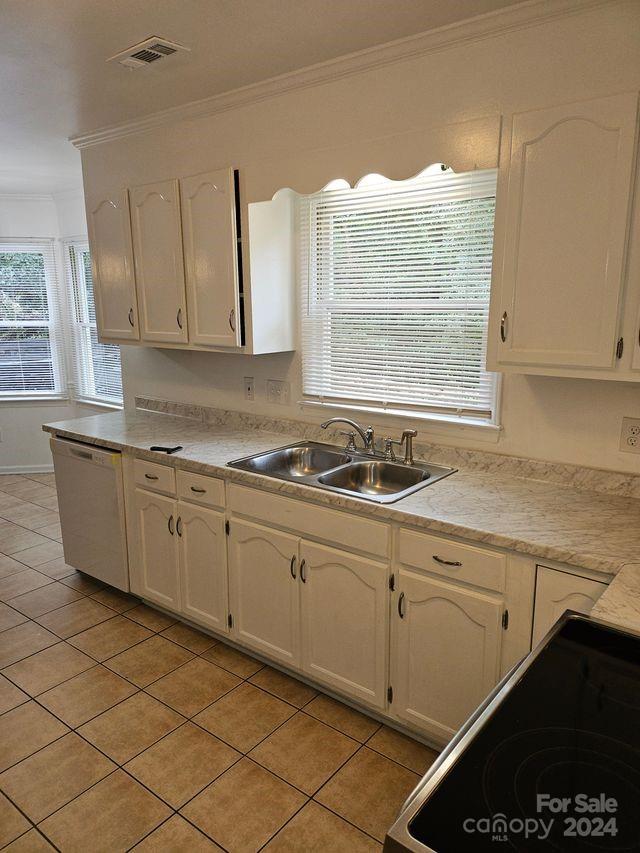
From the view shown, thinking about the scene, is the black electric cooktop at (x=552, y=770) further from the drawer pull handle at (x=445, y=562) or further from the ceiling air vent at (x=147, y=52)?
the ceiling air vent at (x=147, y=52)

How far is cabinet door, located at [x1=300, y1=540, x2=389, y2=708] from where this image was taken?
87.2 inches

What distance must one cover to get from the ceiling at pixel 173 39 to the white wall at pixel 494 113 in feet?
0.43

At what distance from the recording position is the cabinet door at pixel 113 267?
3342mm

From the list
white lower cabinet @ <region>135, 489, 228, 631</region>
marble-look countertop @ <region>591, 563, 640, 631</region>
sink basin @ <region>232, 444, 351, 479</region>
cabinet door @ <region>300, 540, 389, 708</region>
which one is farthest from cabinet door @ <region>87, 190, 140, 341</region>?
marble-look countertop @ <region>591, 563, 640, 631</region>

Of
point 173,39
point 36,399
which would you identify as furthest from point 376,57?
point 36,399

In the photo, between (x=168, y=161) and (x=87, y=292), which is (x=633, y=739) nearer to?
(x=168, y=161)

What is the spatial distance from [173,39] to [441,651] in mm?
2403

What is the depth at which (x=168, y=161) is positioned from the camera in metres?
3.16

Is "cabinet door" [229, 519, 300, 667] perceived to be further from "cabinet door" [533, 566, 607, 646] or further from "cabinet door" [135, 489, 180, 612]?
"cabinet door" [533, 566, 607, 646]

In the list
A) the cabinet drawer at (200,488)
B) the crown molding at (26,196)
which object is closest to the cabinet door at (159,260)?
the cabinet drawer at (200,488)

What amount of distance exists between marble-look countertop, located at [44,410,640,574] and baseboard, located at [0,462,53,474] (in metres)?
3.37

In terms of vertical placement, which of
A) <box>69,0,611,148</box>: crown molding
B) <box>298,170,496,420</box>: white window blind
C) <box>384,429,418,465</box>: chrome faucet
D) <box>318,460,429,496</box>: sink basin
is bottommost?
<box>318,460,429,496</box>: sink basin

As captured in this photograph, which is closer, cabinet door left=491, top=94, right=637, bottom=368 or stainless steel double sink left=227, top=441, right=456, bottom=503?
cabinet door left=491, top=94, right=637, bottom=368

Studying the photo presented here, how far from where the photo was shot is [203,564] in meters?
2.83
